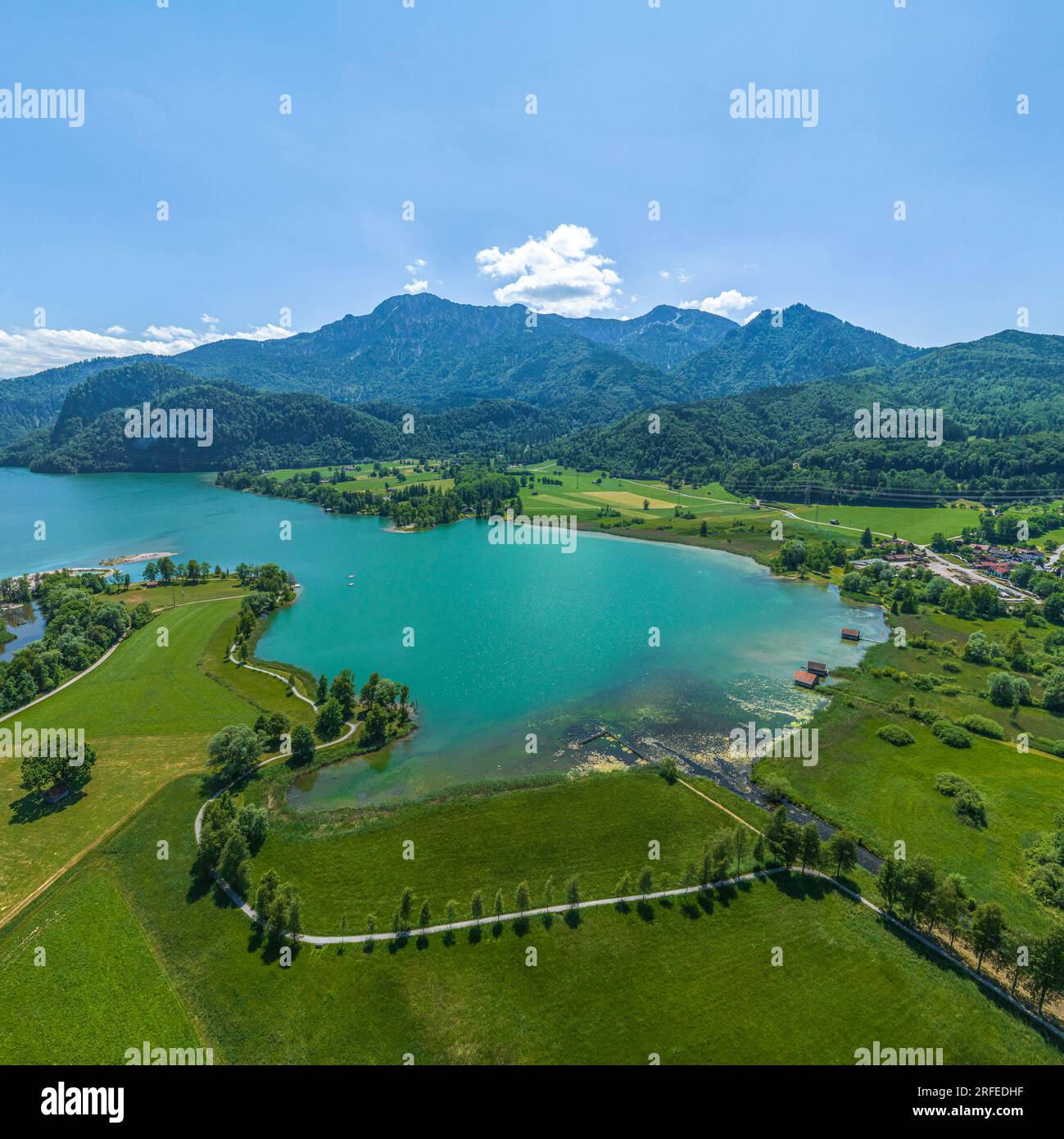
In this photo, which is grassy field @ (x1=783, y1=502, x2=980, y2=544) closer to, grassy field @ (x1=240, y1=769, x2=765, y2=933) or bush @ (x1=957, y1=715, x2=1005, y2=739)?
bush @ (x1=957, y1=715, x2=1005, y2=739)

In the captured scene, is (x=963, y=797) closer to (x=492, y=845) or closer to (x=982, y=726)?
(x=982, y=726)

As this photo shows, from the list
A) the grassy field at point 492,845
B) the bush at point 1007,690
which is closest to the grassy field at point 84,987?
the grassy field at point 492,845

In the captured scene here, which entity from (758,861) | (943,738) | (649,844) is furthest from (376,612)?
(943,738)

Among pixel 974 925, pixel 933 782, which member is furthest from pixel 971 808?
pixel 974 925

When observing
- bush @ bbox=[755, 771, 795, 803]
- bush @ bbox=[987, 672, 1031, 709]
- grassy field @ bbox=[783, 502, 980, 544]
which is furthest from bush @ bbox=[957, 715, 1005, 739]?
grassy field @ bbox=[783, 502, 980, 544]

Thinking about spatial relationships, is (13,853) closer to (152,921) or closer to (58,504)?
(152,921)

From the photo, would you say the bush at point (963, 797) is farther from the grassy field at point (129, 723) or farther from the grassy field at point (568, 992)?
the grassy field at point (129, 723)
